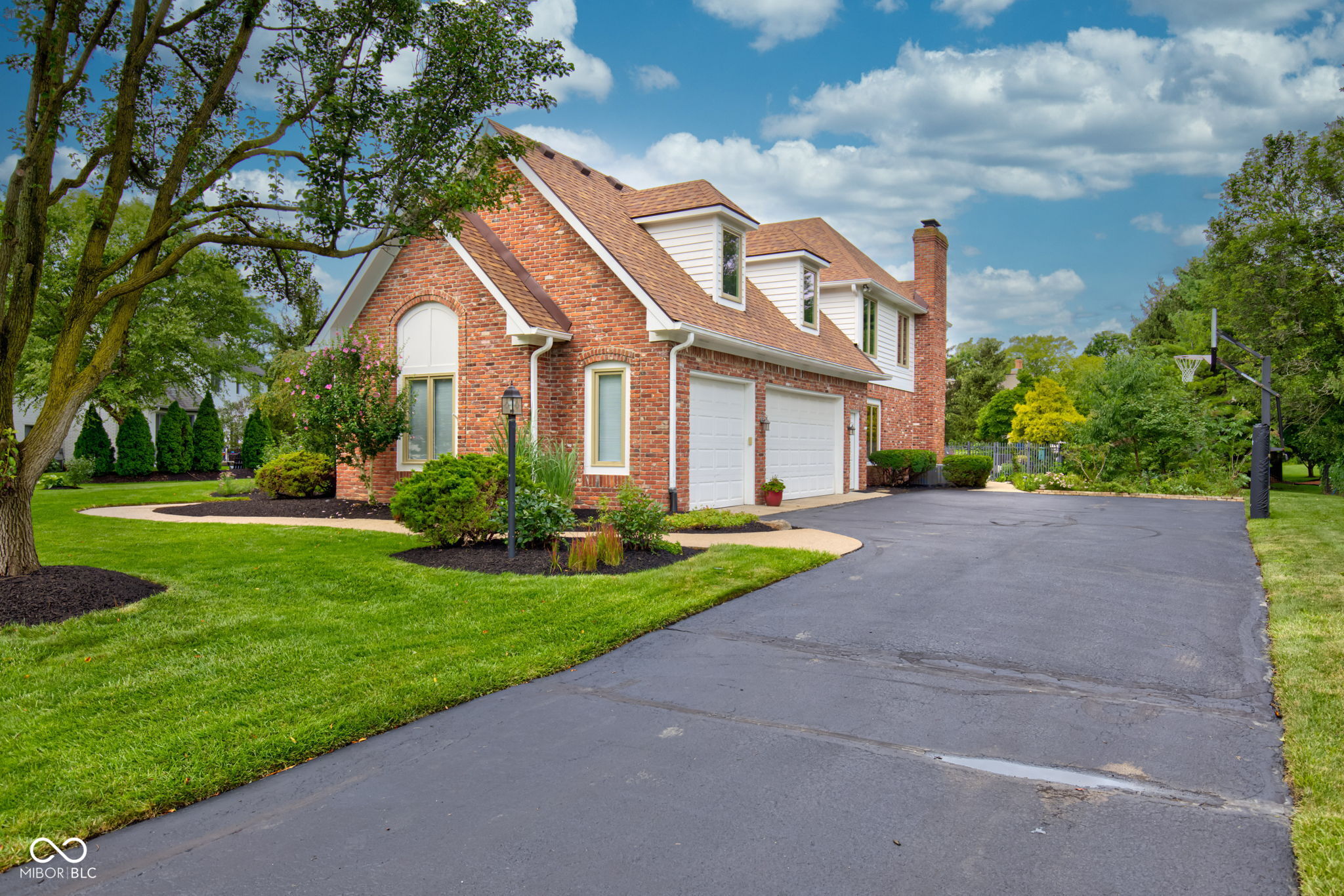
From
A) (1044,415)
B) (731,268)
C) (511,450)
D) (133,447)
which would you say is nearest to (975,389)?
(1044,415)

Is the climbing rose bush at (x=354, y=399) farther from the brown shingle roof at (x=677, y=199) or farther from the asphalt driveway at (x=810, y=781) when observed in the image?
the asphalt driveway at (x=810, y=781)

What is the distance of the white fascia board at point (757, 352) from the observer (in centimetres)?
1329

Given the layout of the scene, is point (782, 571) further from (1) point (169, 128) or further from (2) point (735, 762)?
(1) point (169, 128)

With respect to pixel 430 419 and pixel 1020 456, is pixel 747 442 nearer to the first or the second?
pixel 430 419

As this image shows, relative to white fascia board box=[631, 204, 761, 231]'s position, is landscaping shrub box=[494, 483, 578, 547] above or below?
below

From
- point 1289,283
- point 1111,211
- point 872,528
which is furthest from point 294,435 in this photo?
point 1289,283

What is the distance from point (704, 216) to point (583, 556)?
9.66 m

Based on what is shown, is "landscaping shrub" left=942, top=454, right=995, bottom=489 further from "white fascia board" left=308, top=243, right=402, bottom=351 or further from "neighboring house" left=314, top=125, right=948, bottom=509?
"white fascia board" left=308, top=243, right=402, bottom=351

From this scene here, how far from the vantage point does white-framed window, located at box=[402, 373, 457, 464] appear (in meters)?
14.8

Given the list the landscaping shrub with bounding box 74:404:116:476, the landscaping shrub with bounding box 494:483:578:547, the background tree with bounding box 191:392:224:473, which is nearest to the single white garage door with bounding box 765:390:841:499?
the landscaping shrub with bounding box 494:483:578:547

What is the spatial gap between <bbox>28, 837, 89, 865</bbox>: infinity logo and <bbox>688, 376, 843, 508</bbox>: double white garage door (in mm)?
11320

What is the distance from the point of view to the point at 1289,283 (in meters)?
23.2

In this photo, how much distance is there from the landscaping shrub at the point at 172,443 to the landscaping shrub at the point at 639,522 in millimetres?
26515

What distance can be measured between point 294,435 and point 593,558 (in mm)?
9758
